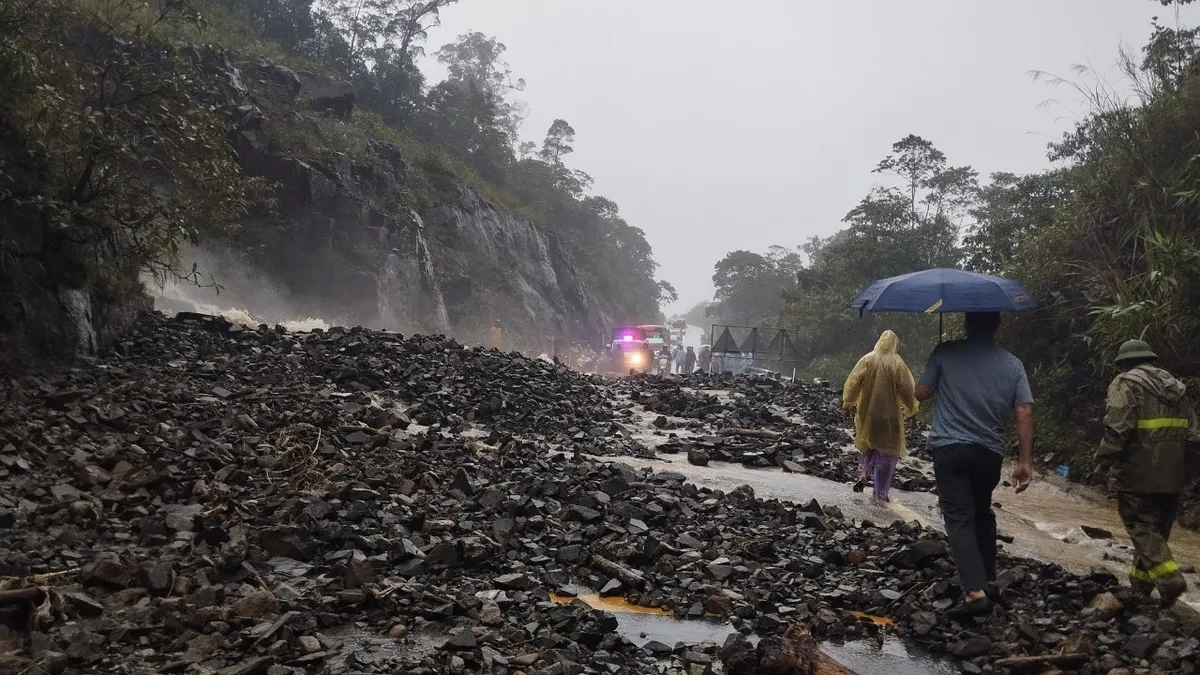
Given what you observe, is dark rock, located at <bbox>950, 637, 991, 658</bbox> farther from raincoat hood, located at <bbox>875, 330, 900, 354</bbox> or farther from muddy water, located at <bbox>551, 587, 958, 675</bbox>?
raincoat hood, located at <bbox>875, 330, 900, 354</bbox>

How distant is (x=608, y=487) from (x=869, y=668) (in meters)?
3.84

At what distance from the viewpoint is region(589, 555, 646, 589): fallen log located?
552 centimetres

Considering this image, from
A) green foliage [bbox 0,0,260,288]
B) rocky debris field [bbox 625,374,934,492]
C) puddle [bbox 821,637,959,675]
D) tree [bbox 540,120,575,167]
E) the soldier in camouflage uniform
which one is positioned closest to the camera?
puddle [bbox 821,637,959,675]

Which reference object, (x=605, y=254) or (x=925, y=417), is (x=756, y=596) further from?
(x=605, y=254)

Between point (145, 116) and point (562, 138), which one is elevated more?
point (562, 138)

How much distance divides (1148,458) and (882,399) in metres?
3.09

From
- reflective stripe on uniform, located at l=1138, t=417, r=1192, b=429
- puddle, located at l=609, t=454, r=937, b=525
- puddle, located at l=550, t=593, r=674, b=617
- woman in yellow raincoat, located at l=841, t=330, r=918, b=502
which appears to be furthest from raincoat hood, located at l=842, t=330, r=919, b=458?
puddle, located at l=550, t=593, r=674, b=617

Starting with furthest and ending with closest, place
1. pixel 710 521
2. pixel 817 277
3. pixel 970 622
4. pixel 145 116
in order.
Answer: pixel 817 277 < pixel 145 116 < pixel 710 521 < pixel 970 622

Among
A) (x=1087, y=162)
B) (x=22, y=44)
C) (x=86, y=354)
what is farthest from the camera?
(x=1087, y=162)

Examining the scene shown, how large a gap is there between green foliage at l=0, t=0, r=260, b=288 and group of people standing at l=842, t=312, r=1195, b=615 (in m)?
9.89

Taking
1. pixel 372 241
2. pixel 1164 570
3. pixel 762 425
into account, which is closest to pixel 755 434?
pixel 762 425

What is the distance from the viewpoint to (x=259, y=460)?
749cm

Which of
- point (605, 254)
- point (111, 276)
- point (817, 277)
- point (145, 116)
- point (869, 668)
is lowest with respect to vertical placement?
point (869, 668)

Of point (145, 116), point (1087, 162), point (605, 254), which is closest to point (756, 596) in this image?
point (145, 116)
